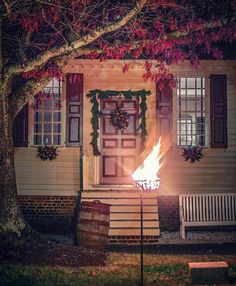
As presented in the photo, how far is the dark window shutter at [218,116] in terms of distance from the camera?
40.4 feet

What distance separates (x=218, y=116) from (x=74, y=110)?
168 inches

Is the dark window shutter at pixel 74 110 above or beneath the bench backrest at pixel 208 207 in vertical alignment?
above

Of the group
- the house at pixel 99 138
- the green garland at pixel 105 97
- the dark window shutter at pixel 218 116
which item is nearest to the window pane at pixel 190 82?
the house at pixel 99 138

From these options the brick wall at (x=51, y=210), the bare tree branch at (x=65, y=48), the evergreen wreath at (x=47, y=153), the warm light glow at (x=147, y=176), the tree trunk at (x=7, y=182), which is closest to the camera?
the warm light glow at (x=147, y=176)

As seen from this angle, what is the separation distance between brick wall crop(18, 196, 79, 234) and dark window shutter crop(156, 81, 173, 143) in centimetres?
321

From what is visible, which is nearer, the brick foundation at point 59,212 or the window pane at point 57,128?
the brick foundation at point 59,212

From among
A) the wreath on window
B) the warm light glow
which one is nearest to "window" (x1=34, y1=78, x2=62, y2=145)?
the wreath on window

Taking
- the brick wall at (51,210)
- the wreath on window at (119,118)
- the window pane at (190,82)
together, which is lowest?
the brick wall at (51,210)

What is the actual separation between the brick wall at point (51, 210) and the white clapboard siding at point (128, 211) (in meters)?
1.03

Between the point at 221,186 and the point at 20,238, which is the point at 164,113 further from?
the point at 20,238

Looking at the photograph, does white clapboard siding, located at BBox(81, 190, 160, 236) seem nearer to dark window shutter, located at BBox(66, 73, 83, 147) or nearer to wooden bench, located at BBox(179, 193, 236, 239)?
wooden bench, located at BBox(179, 193, 236, 239)

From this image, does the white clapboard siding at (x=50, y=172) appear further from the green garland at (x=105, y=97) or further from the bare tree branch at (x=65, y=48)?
the bare tree branch at (x=65, y=48)

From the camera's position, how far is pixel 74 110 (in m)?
12.4

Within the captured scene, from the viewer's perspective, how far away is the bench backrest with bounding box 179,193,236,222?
11641 mm
